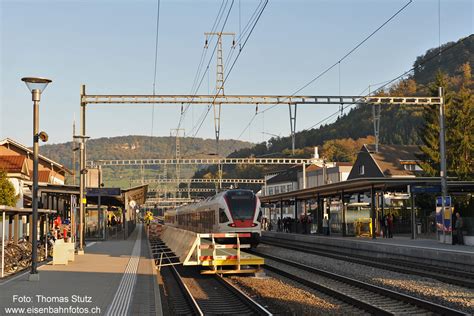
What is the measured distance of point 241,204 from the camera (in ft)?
105

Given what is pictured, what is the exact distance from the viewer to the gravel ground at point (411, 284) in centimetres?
1448

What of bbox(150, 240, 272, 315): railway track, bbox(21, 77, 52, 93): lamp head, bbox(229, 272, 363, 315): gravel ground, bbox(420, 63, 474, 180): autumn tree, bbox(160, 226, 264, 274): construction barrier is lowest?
bbox(150, 240, 272, 315): railway track

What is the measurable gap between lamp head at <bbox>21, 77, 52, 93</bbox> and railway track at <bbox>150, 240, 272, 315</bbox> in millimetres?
6229

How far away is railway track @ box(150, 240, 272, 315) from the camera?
1354 cm

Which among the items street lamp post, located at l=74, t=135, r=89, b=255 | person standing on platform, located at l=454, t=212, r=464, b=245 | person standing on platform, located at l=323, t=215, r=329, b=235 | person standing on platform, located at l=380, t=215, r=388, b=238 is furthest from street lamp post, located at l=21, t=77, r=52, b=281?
person standing on platform, located at l=323, t=215, r=329, b=235

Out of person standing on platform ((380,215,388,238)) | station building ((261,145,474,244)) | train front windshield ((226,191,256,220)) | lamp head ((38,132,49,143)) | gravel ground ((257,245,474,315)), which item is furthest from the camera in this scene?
person standing on platform ((380,215,388,238))

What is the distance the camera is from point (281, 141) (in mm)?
125250

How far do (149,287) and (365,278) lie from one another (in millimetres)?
7715

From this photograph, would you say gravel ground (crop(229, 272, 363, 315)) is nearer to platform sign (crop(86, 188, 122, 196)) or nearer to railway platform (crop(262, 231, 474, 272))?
railway platform (crop(262, 231, 474, 272))

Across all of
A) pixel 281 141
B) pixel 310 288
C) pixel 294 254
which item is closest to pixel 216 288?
pixel 310 288

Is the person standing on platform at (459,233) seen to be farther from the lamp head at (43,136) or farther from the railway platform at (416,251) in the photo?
the lamp head at (43,136)

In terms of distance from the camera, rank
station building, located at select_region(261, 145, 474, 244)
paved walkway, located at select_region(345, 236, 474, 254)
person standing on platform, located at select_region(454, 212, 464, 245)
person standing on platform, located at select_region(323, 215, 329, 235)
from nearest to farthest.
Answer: paved walkway, located at select_region(345, 236, 474, 254) < person standing on platform, located at select_region(454, 212, 464, 245) < station building, located at select_region(261, 145, 474, 244) < person standing on platform, located at select_region(323, 215, 329, 235)

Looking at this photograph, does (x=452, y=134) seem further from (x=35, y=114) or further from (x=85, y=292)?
(x=85, y=292)

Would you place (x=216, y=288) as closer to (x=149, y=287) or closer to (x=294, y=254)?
(x=149, y=287)
